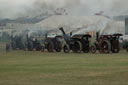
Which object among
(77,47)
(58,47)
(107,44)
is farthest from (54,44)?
(107,44)

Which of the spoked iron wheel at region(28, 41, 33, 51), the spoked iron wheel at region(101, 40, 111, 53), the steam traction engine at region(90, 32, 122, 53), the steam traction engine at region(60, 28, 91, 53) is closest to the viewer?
the spoked iron wheel at region(101, 40, 111, 53)

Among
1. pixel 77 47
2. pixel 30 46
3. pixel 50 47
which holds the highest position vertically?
pixel 77 47

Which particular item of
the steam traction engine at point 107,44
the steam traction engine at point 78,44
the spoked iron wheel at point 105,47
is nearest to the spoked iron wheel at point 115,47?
the steam traction engine at point 107,44

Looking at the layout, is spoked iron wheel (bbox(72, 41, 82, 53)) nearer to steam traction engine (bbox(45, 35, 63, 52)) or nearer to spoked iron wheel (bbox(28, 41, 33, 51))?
steam traction engine (bbox(45, 35, 63, 52))

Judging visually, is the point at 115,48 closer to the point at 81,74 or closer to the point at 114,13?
the point at 114,13

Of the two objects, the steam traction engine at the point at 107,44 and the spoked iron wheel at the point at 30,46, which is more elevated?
the steam traction engine at the point at 107,44

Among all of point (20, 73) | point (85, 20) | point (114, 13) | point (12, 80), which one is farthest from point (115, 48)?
point (85, 20)

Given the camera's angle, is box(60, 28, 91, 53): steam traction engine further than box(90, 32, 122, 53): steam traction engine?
Yes

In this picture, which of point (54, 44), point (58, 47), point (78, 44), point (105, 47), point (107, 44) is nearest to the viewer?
point (107, 44)

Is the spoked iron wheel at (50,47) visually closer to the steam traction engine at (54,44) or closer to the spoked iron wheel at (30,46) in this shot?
the steam traction engine at (54,44)

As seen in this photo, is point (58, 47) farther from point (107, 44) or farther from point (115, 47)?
point (107, 44)

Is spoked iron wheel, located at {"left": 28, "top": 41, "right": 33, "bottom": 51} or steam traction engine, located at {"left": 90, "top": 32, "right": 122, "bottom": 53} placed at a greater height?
steam traction engine, located at {"left": 90, "top": 32, "right": 122, "bottom": 53}

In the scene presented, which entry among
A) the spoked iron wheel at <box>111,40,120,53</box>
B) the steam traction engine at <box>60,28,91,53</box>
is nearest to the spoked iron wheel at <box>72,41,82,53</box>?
the steam traction engine at <box>60,28,91,53</box>

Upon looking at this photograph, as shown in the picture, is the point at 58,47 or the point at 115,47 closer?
the point at 115,47
